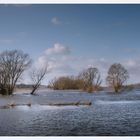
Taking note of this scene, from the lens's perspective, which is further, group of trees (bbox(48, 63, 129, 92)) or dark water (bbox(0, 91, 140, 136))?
group of trees (bbox(48, 63, 129, 92))

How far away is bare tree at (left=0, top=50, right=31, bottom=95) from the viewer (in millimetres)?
8462

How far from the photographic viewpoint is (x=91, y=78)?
28.4 feet

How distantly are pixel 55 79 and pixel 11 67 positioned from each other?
3.83ft

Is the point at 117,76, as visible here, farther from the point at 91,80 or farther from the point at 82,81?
the point at 82,81

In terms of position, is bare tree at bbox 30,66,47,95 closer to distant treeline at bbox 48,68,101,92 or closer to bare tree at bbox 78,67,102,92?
distant treeline at bbox 48,68,101,92

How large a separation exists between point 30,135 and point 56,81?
1.72 metres

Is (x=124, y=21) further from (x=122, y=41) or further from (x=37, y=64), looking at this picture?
(x=37, y=64)

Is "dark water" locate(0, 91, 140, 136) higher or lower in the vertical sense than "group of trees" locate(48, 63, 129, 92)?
lower

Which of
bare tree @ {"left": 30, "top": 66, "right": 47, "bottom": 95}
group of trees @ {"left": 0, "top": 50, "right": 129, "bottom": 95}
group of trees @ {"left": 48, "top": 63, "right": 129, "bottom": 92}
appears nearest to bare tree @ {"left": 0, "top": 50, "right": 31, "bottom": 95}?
group of trees @ {"left": 0, "top": 50, "right": 129, "bottom": 95}

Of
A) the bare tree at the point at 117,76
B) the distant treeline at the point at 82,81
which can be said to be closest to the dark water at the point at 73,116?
the distant treeline at the point at 82,81

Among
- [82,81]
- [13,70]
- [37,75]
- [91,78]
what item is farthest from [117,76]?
[13,70]

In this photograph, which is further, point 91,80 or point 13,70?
point 13,70

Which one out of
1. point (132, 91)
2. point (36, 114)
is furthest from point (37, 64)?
point (132, 91)

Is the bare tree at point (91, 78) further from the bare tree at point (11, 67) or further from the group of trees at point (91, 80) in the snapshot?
the bare tree at point (11, 67)
